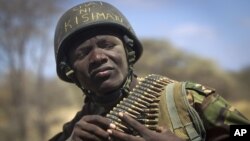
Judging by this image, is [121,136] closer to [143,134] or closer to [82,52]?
[143,134]

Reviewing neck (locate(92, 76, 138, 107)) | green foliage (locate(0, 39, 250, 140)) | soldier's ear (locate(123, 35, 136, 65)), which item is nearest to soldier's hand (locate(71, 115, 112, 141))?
neck (locate(92, 76, 138, 107))

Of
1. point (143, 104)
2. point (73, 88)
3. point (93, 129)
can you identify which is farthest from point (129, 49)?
point (73, 88)

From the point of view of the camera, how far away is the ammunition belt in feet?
12.9

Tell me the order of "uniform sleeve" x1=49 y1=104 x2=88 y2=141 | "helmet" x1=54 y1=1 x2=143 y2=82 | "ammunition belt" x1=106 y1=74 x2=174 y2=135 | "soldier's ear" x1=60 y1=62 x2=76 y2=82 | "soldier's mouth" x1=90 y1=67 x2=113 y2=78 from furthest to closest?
"uniform sleeve" x1=49 y1=104 x2=88 y2=141 → "soldier's ear" x1=60 y1=62 x2=76 y2=82 → "helmet" x1=54 y1=1 x2=143 y2=82 → "soldier's mouth" x1=90 y1=67 x2=113 y2=78 → "ammunition belt" x1=106 y1=74 x2=174 y2=135

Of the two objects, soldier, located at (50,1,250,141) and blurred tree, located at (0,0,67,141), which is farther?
blurred tree, located at (0,0,67,141)

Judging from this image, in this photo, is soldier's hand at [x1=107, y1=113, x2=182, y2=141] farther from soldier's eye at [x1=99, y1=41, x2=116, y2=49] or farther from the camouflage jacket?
soldier's eye at [x1=99, y1=41, x2=116, y2=49]

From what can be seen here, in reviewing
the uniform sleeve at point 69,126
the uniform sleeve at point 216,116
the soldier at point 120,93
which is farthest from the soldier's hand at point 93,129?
the uniform sleeve at point 69,126

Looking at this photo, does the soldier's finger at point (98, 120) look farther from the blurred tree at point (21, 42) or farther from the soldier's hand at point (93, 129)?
the blurred tree at point (21, 42)

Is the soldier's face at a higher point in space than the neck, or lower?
higher

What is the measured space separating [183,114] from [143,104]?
0.43 meters

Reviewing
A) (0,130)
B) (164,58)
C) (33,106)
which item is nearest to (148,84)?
(0,130)

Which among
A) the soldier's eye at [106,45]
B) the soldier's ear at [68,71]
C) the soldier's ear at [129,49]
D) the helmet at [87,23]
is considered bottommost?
the soldier's ear at [68,71]

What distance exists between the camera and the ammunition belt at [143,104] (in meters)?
3.94

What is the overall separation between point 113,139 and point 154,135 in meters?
0.39
